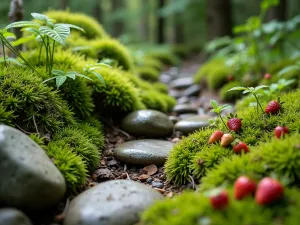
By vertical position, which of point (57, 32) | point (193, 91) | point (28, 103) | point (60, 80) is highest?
point (57, 32)

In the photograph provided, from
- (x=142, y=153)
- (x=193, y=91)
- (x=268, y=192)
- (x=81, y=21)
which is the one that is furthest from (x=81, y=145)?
(x=193, y=91)

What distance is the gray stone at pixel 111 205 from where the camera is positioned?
6.15 ft

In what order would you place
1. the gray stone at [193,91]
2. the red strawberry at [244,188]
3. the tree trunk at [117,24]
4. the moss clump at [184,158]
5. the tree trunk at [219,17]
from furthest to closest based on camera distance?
the tree trunk at [117,24] → the tree trunk at [219,17] → the gray stone at [193,91] → the moss clump at [184,158] → the red strawberry at [244,188]

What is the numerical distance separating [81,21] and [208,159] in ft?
12.7

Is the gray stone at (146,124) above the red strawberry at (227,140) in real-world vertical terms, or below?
below

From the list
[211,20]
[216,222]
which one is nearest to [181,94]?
[211,20]

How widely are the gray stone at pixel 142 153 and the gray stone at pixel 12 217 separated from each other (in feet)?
4.09

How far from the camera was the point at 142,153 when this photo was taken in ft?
9.61

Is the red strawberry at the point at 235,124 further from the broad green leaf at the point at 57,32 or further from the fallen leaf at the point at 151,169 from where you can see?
the broad green leaf at the point at 57,32

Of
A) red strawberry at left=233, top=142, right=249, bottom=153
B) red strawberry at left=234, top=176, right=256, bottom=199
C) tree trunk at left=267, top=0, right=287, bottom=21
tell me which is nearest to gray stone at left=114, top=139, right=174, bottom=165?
red strawberry at left=233, top=142, right=249, bottom=153

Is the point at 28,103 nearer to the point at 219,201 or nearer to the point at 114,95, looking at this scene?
the point at 114,95

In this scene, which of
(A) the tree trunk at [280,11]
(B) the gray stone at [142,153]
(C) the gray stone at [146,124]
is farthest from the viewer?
(A) the tree trunk at [280,11]

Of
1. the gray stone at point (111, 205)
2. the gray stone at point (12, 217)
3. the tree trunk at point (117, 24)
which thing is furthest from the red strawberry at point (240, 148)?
the tree trunk at point (117, 24)

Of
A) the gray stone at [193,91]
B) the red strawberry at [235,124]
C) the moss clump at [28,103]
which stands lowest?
the gray stone at [193,91]
